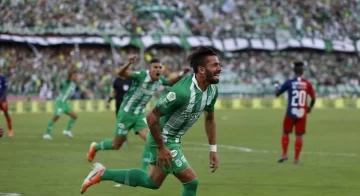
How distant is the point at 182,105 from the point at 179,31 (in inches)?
2027

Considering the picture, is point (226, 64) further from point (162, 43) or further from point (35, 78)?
point (35, 78)

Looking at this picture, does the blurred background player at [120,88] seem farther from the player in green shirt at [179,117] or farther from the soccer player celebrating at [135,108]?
the player in green shirt at [179,117]

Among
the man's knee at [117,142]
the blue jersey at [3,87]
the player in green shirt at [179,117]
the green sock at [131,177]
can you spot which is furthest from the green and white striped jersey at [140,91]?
the blue jersey at [3,87]

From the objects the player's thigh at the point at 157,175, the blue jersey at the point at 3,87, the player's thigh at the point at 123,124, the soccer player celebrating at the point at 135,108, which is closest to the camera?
the player's thigh at the point at 157,175

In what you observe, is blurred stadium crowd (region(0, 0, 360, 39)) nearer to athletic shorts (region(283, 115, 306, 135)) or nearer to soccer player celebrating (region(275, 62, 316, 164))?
soccer player celebrating (region(275, 62, 316, 164))

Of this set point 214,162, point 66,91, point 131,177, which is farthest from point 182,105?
point 66,91

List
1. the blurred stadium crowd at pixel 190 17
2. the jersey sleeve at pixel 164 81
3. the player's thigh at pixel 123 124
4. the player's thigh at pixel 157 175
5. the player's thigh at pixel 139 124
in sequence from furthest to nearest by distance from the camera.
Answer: the blurred stadium crowd at pixel 190 17, the player's thigh at pixel 139 124, the player's thigh at pixel 123 124, the jersey sleeve at pixel 164 81, the player's thigh at pixel 157 175

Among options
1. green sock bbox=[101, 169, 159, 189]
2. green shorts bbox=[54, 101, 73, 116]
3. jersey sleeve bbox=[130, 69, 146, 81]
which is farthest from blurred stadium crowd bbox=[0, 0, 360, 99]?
green sock bbox=[101, 169, 159, 189]

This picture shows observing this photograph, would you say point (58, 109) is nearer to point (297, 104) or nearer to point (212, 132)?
point (297, 104)

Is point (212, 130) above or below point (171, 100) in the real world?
below

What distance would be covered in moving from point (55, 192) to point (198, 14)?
49946 millimetres

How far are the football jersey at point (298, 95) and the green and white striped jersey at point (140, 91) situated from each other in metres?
3.93

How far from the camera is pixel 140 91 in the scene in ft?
54.2

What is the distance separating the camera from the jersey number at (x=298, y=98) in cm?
1897
